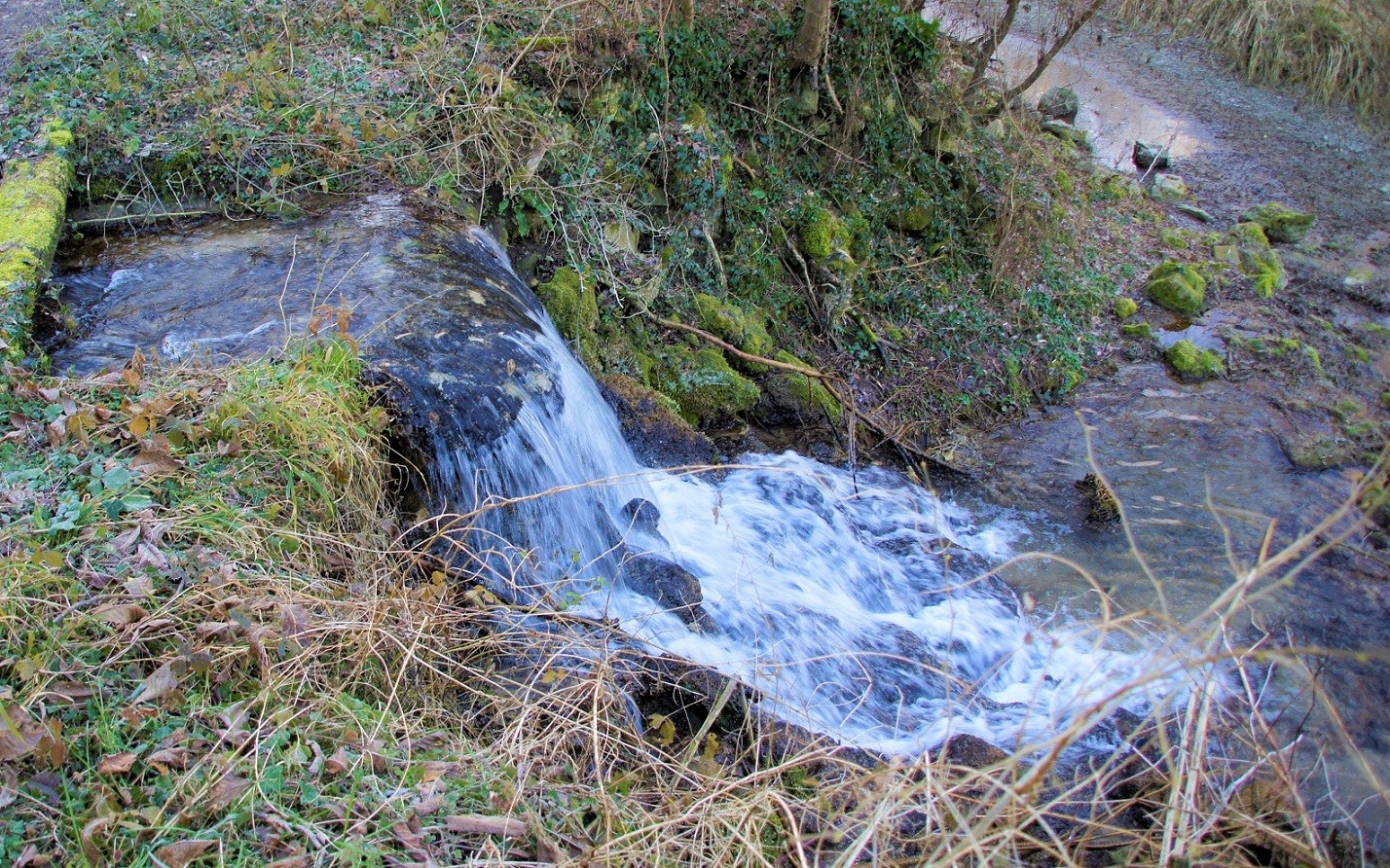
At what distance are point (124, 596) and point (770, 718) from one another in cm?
229

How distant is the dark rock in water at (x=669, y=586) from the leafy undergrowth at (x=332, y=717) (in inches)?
28.1

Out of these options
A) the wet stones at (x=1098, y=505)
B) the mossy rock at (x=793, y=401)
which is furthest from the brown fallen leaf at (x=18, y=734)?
the wet stones at (x=1098, y=505)

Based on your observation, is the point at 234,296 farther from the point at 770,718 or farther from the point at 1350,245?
the point at 1350,245

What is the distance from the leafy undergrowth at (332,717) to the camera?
2.28 meters

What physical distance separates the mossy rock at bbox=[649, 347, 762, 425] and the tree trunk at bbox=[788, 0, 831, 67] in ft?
9.46

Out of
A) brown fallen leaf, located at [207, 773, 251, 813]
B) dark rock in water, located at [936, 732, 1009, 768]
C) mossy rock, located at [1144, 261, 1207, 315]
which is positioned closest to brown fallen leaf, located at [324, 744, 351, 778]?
brown fallen leaf, located at [207, 773, 251, 813]

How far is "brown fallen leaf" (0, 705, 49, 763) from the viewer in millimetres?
Answer: 2219

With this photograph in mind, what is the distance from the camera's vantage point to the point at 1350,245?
9984 mm

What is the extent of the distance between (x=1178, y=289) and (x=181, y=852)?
9.27 metres

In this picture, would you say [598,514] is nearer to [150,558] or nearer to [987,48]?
[150,558]

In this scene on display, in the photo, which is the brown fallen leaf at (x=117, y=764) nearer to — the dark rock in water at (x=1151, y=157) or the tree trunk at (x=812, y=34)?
the tree trunk at (x=812, y=34)

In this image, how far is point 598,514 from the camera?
182 inches

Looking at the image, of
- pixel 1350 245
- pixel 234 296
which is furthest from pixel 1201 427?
pixel 234 296

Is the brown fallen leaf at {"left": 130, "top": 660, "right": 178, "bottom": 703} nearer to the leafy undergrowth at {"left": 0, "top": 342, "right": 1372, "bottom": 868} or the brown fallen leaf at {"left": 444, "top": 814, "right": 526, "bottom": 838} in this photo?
the leafy undergrowth at {"left": 0, "top": 342, "right": 1372, "bottom": 868}
